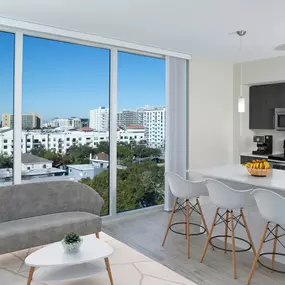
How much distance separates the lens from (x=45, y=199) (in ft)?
12.6

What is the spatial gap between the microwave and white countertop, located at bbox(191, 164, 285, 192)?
201 cm

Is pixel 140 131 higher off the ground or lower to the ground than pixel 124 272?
higher

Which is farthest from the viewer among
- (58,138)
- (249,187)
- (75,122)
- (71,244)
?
(75,122)

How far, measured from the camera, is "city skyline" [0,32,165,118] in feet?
13.3

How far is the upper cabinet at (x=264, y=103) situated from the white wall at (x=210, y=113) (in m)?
0.40

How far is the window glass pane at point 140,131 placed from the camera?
5102 mm

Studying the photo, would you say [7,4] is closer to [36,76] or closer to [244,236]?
[36,76]

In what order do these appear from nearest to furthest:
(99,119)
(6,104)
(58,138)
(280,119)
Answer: (6,104), (58,138), (99,119), (280,119)

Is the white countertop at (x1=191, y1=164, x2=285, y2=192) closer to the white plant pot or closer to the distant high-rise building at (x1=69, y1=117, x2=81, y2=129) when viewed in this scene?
the white plant pot

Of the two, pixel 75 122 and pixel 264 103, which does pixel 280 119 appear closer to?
pixel 264 103

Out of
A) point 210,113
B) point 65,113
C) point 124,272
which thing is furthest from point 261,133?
point 124,272

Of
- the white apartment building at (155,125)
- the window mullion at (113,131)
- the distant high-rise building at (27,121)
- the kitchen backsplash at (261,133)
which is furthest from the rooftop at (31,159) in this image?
the kitchen backsplash at (261,133)

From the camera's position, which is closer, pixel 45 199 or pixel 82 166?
pixel 45 199

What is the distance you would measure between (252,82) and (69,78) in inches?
137
